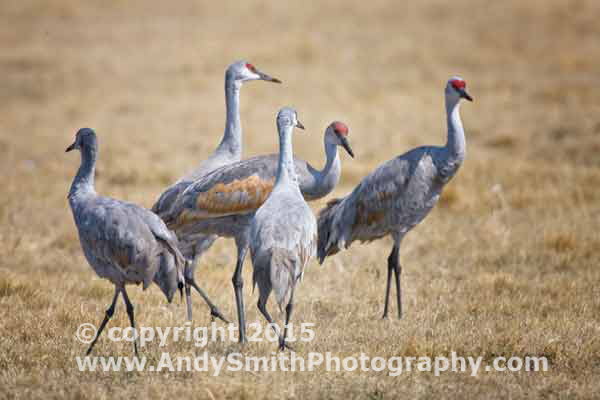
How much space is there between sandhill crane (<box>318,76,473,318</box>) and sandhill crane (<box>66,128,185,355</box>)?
1.91 meters

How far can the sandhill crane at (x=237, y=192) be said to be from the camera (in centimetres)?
660

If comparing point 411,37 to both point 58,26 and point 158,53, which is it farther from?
point 58,26

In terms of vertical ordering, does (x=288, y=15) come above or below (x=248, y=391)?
above

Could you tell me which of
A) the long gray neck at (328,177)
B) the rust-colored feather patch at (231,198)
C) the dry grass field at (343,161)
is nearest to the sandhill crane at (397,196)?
the long gray neck at (328,177)

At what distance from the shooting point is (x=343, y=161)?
12156 mm

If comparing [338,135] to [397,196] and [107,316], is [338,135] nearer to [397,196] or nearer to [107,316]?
[397,196]

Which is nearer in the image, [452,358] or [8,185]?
[452,358]

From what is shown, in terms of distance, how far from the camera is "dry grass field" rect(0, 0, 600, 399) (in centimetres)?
547

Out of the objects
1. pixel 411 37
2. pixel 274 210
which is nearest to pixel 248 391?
pixel 274 210

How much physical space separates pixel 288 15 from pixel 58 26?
589 cm

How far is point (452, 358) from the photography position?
5.45 m

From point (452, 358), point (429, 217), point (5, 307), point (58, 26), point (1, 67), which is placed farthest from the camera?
point (58, 26)

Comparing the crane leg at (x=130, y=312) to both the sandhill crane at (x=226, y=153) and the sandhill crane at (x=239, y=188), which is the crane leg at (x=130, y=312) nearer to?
the sandhill crane at (x=239, y=188)

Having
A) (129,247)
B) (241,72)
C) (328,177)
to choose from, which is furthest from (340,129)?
(129,247)
